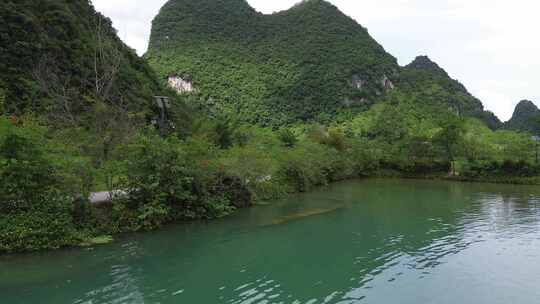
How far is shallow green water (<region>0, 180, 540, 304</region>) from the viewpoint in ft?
32.2

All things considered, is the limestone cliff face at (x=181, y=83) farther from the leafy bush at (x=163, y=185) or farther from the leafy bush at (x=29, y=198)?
the leafy bush at (x=29, y=198)

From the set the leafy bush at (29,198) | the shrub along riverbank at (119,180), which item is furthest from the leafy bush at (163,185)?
→ the leafy bush at (29,198)

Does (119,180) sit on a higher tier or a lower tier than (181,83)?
lower

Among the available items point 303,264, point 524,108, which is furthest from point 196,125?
point 524,108

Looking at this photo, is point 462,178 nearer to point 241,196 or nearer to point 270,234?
point 241,196

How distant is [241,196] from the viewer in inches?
874

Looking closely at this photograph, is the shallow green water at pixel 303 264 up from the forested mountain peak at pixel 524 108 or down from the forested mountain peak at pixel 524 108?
down

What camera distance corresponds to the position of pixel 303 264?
40.5ft

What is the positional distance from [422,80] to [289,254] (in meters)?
94.3

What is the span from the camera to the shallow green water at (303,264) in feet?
32.2

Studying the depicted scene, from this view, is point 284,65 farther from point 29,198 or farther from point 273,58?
point 29,198

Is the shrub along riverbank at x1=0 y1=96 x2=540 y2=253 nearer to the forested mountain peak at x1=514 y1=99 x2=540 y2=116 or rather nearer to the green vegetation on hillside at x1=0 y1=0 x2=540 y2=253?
the green vegetation on hillside at x1=0 y1=0 x2=540 y2=253

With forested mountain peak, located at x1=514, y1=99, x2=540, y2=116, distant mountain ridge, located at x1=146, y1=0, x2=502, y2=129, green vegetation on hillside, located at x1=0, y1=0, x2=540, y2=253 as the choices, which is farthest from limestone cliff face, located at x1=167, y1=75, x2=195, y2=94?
forested mountain peak, located at x1=514, y1=99, x2=540, y2=116

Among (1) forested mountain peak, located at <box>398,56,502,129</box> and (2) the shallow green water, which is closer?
(2) the shallow green water
